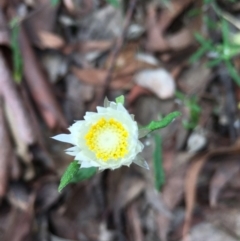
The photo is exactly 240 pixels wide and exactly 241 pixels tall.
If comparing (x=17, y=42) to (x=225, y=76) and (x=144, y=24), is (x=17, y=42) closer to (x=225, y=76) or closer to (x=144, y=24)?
(x=144, y=24)

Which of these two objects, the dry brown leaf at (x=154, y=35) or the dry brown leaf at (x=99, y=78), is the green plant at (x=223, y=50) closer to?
the dry brown leaf at (x=154, y=35)

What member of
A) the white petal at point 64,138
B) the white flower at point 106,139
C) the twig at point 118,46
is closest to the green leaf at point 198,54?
the twig at point 118,46

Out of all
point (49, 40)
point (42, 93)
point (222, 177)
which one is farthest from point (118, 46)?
point (222, 177)

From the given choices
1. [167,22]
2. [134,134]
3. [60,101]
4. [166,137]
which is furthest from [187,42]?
[134,134]

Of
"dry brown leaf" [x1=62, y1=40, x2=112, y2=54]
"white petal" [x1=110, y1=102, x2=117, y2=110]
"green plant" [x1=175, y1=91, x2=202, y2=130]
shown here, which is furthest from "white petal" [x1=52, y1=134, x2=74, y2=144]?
"dry brown leaf" [x1=62, y1=40, x2=112, y2=54]

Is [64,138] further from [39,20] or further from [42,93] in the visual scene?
[39,20]

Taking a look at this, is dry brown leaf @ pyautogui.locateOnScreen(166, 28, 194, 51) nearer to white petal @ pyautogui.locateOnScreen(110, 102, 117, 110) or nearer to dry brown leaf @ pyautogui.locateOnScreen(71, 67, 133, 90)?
dry brown leaf @ pyautogui.locateOnScreen(71, 67, 133, 90)

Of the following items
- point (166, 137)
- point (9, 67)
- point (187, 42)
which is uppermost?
point (9, 67)
